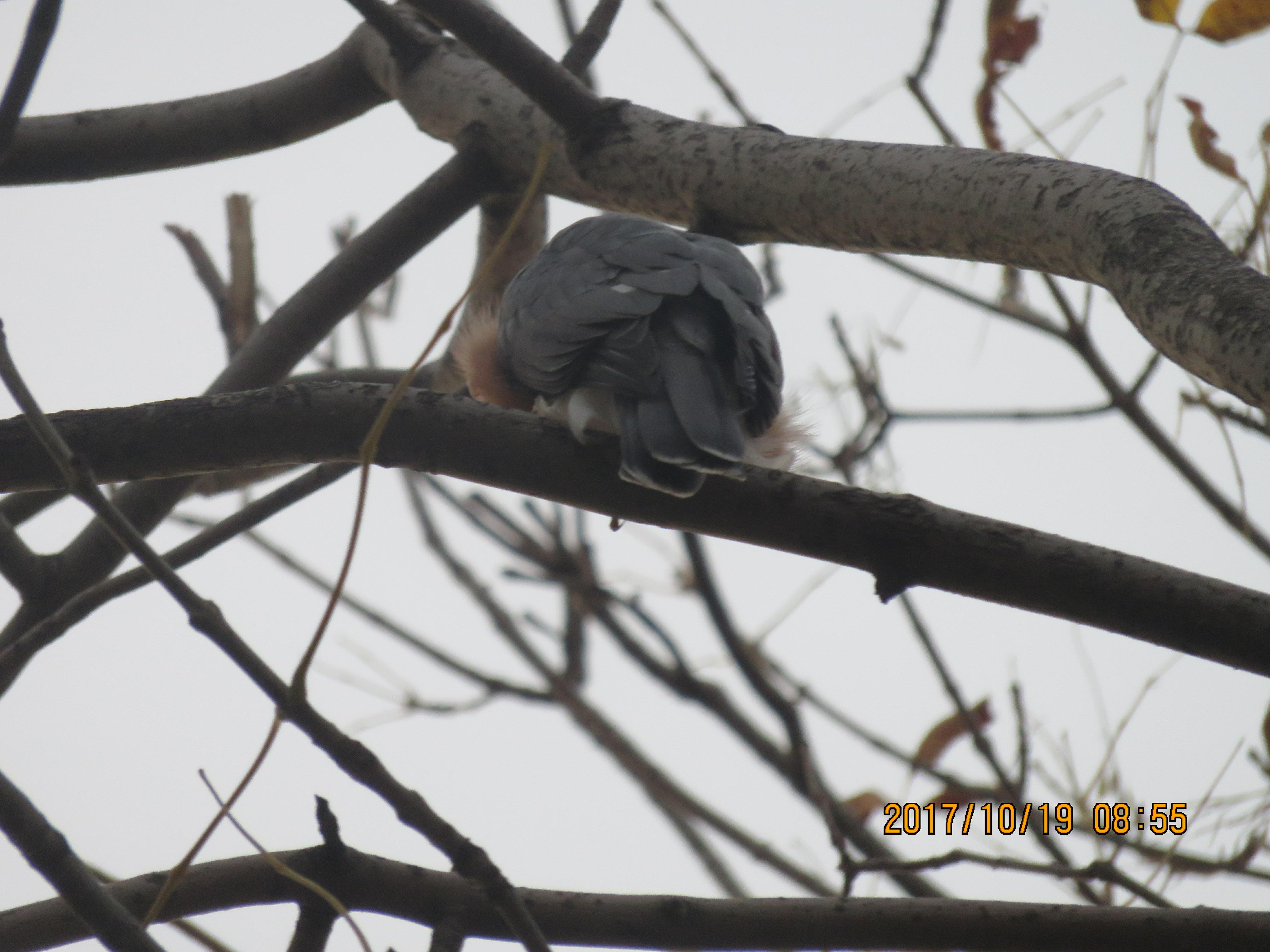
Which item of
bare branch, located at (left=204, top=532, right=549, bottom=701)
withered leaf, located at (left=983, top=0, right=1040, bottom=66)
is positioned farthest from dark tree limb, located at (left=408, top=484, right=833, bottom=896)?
withered leaf, located at (left=983, top=0, right=1040, bottom=66)

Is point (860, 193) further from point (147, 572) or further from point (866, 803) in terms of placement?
point (866, 803)

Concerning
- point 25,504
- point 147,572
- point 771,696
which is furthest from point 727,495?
point 25,504

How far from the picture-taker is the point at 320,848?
63.1 inches

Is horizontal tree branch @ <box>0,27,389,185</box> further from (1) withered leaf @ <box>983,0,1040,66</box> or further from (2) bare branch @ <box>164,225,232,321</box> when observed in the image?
(1) withered leaf @ <box>983,0,1040,66</box>

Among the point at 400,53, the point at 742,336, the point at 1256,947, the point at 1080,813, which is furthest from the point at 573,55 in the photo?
the point at 1080,813

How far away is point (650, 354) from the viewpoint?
7.18ft

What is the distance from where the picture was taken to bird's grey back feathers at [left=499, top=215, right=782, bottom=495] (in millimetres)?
1914

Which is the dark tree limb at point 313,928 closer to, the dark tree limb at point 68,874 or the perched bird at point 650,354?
the dark tree limb at point 68,874

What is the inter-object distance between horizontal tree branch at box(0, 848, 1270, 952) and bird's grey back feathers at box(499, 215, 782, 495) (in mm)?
690

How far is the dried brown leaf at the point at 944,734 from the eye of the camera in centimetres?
318

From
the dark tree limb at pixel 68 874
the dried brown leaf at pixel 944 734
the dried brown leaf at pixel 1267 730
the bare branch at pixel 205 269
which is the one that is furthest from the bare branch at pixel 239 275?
the dried brown leaf at pixel 1267 730

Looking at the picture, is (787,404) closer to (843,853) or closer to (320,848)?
(843,853)

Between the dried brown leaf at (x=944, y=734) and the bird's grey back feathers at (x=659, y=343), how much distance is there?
1341mm

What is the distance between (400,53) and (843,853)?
2208 millimetres
